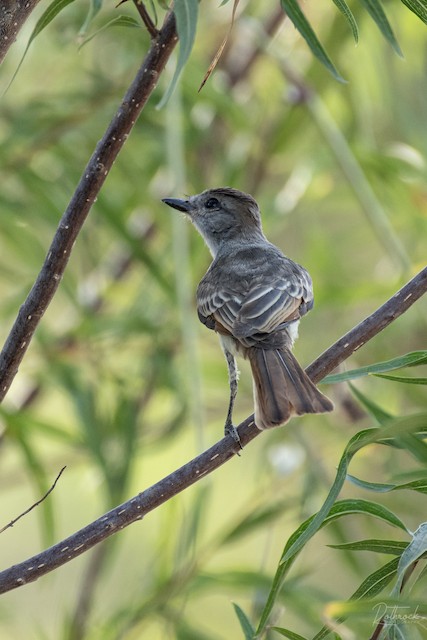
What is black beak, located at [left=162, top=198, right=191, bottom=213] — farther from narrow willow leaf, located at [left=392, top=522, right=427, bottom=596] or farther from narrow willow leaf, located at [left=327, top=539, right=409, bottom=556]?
narrow willow leaf, located at [left=392, top=522, right=427, bottom=596]

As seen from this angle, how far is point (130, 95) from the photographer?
1.67 metres

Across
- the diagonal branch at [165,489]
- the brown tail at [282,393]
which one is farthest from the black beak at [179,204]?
the diagonal branch at [165,489]

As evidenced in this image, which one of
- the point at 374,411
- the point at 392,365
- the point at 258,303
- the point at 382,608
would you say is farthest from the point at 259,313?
the point at 382,608

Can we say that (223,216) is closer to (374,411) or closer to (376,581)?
(374,411)

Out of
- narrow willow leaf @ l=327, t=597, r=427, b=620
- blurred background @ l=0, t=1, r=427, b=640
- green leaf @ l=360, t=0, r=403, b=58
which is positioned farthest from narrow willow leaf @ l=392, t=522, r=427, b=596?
blurred background @ l=0, t=1, r=427, b=640

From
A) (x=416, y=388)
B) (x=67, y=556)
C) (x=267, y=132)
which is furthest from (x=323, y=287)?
(x=67, y=556)

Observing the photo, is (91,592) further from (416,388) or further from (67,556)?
(67,556)

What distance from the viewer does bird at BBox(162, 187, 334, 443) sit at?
2057mm

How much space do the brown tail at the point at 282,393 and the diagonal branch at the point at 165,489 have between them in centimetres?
14

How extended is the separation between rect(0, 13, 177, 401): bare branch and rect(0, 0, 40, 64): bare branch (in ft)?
0.71

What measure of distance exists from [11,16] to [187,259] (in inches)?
67.5

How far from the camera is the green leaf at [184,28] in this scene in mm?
1454

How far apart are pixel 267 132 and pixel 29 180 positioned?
1.24 m

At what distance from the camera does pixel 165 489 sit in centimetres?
167
